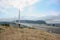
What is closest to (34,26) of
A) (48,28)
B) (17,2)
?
(48,28)

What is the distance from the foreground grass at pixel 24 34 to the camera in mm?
2178

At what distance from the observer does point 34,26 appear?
2.30m

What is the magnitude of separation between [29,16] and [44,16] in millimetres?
306

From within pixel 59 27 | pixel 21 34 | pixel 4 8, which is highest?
pixel 4 8

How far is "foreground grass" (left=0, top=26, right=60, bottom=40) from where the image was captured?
218cm

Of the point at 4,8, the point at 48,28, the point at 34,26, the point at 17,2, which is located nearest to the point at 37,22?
the point at 34,26

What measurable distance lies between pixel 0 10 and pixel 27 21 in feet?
2.00

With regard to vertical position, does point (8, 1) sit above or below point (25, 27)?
above

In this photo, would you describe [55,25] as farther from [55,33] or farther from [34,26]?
[34,26]

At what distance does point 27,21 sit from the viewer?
2334 millimetres

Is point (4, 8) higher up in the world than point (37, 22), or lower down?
higher up

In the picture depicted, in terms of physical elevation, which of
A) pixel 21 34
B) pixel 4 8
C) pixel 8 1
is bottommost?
pixel 21 34

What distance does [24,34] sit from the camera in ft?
7.30

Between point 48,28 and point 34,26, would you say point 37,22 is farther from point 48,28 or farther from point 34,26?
point 48,28
